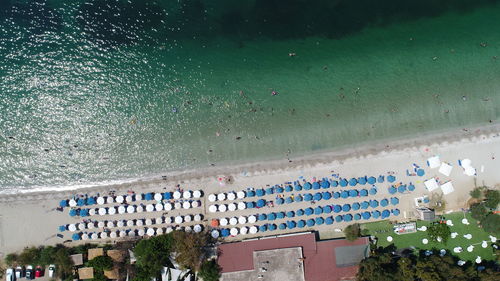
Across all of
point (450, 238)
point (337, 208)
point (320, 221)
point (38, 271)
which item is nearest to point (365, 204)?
point (337, 208)

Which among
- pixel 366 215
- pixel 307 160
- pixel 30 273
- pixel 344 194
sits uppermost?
pixel 307 160

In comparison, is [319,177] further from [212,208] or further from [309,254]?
[212,208]

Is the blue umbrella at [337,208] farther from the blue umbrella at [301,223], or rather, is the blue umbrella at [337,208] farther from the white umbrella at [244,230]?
the white umbrella at [244,230]

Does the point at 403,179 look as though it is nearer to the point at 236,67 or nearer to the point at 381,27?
the point at 381,27

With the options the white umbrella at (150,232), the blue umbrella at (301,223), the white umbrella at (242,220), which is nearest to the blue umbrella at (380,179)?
the blue umbrella at (301,223)

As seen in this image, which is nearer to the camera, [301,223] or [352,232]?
[352,232]

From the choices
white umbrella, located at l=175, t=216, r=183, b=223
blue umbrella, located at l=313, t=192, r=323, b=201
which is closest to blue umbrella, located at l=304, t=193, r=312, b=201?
blue umbrella, located at l=313, t=192, r=323, b=201

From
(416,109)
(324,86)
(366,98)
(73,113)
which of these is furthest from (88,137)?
(416,109)

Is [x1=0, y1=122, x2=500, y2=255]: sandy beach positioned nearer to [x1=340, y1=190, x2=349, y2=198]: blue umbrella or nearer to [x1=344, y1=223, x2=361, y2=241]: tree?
[x1=340, y1=190, x2=349, y2=198]: blue umbrella
